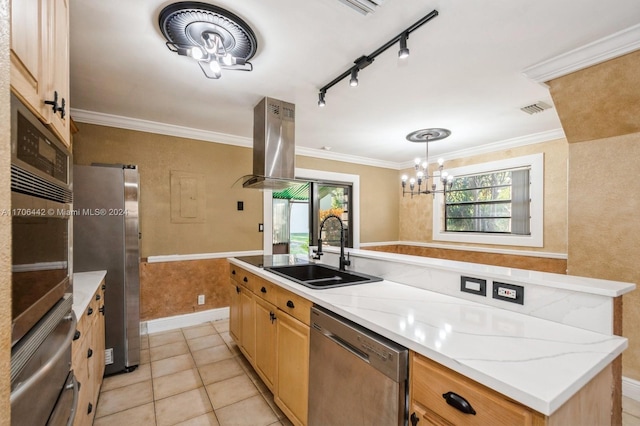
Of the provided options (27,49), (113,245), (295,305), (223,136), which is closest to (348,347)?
(295,305)

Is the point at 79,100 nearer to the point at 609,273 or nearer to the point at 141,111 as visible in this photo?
the point at 141,111

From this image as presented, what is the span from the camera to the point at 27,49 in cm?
74

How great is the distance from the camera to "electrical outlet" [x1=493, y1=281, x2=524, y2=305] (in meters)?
1.32

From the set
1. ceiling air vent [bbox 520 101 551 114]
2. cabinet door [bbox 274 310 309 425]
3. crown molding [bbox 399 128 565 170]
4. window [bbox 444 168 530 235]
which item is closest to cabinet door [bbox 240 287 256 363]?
cabinet door [bbox 274 310 309 425]

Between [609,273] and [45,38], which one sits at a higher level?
[45,38]

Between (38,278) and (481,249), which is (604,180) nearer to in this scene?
(481,249)

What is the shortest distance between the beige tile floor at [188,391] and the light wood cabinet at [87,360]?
0.27 meters

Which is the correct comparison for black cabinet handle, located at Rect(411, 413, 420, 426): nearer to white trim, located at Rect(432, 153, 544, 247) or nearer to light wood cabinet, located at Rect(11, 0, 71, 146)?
light wood cabinet, located at Rect(11, 0, 71, 146)

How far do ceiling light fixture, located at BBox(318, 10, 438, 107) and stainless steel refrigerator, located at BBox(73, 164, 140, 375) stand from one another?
1900 mm

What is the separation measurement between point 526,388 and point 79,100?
3797 mm

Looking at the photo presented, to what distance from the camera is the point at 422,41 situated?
6.00 ft

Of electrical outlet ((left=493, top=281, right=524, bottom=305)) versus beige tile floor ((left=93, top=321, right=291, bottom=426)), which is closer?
electrical outlet ((left=493, top=281, right=524, bottom=305))

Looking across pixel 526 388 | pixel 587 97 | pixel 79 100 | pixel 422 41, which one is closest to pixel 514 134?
pixel 587 97

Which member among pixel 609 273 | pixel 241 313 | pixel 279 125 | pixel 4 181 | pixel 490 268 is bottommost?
pixel 241 313
